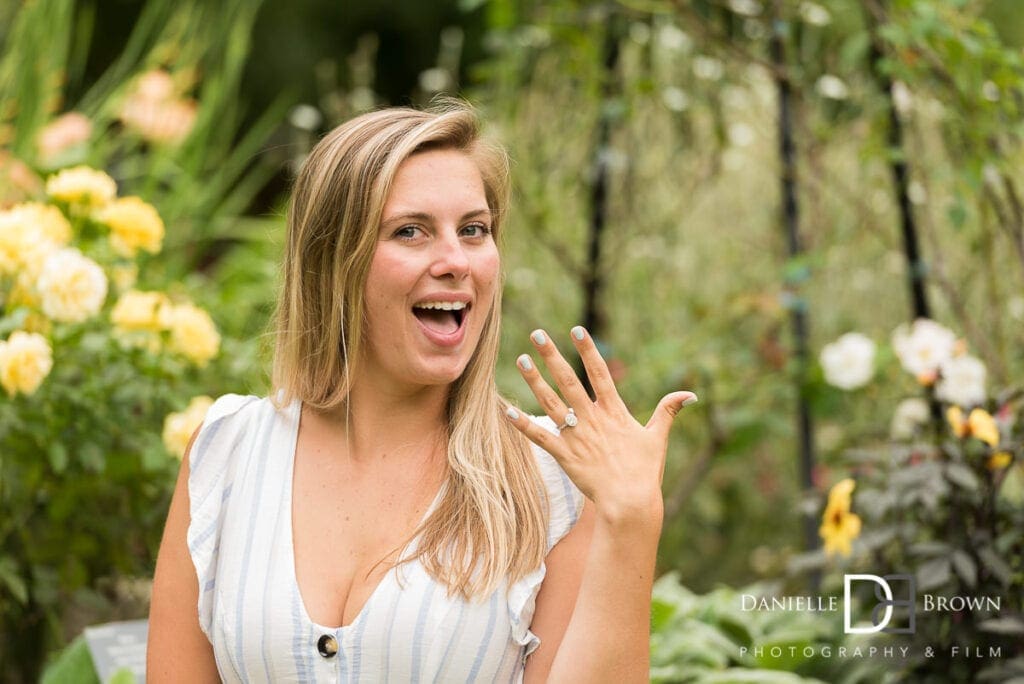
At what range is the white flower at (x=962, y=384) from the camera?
102 inches

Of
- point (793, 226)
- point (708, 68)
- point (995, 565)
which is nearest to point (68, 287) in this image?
point (995, 565)

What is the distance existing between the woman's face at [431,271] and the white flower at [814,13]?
2.11 metres

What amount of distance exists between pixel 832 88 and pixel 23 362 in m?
2.43

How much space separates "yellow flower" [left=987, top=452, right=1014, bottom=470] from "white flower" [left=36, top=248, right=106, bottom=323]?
181 centimetres

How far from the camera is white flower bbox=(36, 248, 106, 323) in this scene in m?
2.33

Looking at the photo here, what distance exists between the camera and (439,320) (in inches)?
63.9

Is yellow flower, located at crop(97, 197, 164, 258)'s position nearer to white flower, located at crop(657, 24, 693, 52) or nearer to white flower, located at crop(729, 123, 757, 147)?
white flower, located at crop(657, 24, 693, 52)

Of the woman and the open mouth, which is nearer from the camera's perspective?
the woman

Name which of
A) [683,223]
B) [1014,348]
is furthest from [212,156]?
[1014,348]

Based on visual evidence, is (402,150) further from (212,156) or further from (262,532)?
(212,156)

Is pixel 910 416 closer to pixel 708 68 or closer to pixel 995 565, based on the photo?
pixel 995 565

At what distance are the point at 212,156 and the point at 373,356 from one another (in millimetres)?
3315

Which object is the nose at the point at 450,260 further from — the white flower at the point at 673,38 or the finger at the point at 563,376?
the white flower at the point at 673,38

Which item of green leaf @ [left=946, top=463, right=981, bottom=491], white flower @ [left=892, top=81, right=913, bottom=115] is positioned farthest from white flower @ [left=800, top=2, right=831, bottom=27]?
green leaf @ [left=946, top=463, right=981, bottom=491]
